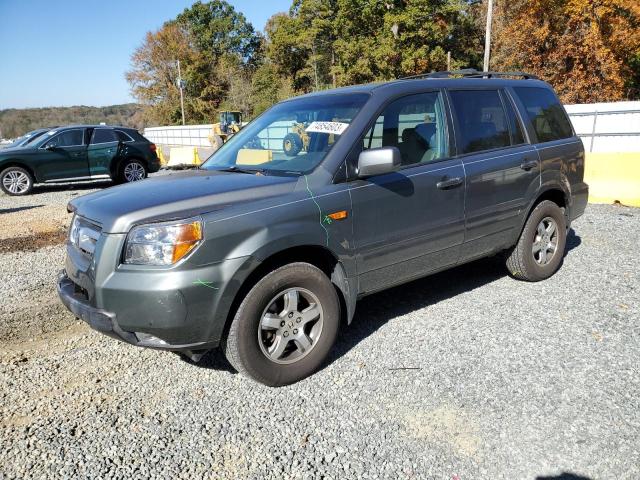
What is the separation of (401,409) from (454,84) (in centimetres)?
275

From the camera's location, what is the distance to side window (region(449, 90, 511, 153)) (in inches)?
167

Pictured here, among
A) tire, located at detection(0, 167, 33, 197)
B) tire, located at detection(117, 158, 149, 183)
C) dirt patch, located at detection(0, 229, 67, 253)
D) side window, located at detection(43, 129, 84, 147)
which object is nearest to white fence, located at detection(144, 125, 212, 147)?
tire, located at detection(117, 158, 149, 183)

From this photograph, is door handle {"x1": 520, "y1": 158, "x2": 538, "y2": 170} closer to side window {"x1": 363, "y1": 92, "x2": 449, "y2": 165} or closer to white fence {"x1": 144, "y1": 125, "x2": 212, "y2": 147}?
side window {"x1": 363, "y1": 92, "x2": 449, "y2": 165}

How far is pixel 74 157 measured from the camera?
514 inches

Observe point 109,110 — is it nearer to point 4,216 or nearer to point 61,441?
point 4,216

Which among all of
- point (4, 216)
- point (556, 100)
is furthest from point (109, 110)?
point (556, 100)

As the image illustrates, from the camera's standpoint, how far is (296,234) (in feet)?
10.3

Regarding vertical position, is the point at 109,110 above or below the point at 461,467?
above

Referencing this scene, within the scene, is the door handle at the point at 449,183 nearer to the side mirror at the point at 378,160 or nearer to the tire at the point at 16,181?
the side mirror at the point at 378,160

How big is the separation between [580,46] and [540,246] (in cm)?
2956

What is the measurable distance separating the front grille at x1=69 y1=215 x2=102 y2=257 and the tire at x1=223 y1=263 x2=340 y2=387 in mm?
978

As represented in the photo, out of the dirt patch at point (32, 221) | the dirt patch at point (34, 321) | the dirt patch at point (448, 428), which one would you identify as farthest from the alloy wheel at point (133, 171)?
the dirt patch at point (448, 428)

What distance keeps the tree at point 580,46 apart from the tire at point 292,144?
1165 inches

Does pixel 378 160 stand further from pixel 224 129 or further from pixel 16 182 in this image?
pixel 224 129
